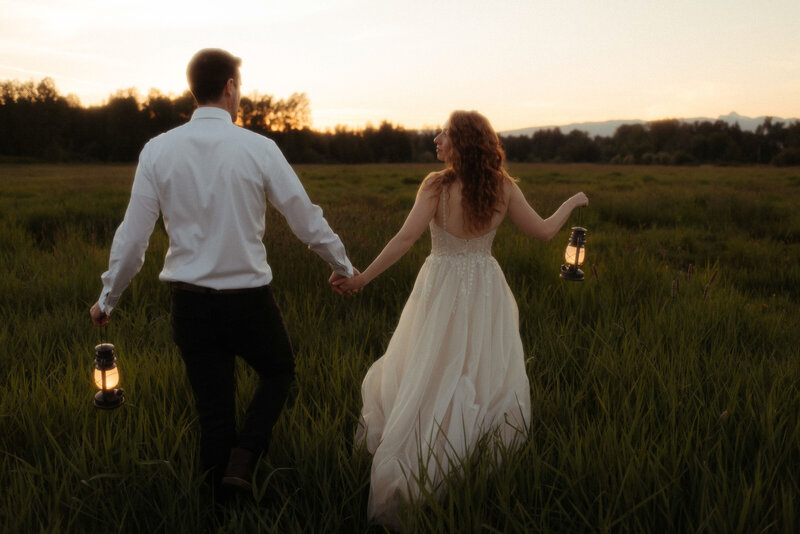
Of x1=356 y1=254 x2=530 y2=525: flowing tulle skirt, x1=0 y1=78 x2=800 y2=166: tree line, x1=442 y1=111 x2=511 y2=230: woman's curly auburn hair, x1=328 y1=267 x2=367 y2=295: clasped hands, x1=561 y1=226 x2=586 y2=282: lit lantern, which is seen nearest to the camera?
x1=356 y1=254 x2=530 y2=525: flowing tulle skirt

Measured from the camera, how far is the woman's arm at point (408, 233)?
9.24ft

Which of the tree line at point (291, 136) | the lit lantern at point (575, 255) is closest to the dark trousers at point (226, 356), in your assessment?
the lit lantern at point (575, 255)

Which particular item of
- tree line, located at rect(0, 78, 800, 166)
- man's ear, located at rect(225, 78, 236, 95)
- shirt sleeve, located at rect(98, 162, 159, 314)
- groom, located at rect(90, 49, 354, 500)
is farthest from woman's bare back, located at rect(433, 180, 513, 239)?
tree line, located at rect(0, 78, 800, 166)

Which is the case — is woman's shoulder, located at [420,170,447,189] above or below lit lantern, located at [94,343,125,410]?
above

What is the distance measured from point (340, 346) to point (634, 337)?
2110 mm

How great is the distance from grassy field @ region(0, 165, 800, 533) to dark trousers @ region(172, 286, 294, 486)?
0.76ft

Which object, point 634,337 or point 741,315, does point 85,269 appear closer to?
point 634,337

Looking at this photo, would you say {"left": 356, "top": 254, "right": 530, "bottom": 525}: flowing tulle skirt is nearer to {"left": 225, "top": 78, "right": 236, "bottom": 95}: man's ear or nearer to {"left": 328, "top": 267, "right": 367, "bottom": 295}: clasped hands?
{"left": 328, "top": 267, "right": 367, "bottom": 295}: clasped hands

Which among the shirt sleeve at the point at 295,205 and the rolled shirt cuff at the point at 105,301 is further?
the rolled shirt cuff at the point at 105,301

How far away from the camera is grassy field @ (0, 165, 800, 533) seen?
85.7 inches

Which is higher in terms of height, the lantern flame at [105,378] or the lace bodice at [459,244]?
the lace bodice at [459,244]

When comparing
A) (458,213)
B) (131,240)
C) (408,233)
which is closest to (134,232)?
(131,240)

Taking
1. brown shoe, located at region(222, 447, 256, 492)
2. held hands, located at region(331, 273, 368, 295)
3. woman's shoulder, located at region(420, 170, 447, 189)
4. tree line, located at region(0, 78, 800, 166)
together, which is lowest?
brown shoe, located at region(222, 447, 256, 492)

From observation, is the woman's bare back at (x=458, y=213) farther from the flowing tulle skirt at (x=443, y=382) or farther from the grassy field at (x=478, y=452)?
the grassy field at (x=478, y=452)
